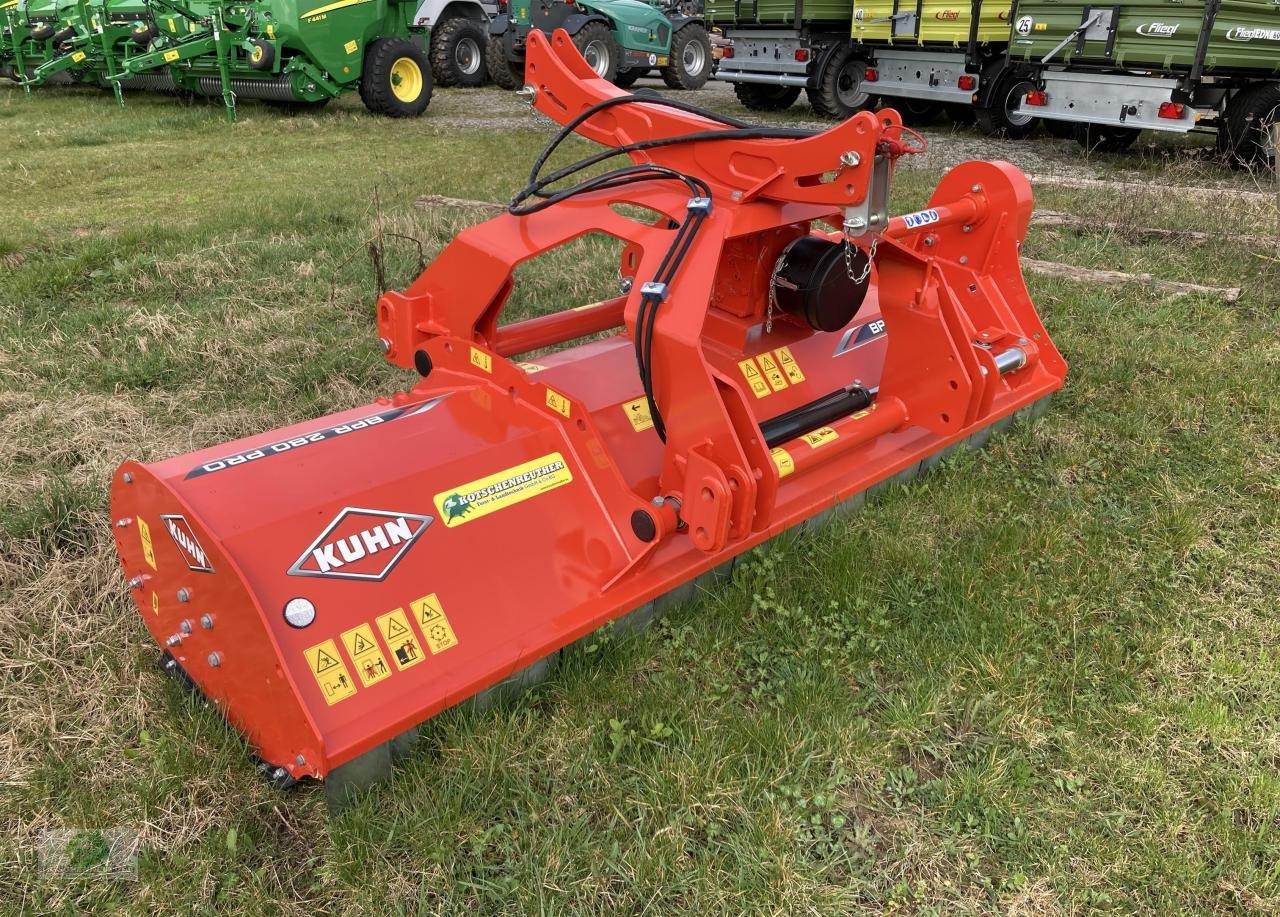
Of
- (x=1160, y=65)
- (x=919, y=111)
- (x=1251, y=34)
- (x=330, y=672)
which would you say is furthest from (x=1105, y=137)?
(x=330, y=672)

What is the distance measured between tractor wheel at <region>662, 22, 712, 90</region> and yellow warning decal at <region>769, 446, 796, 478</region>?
46.9ft

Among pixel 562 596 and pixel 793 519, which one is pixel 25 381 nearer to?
pixel 562 596

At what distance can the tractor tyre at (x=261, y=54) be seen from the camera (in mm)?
11039

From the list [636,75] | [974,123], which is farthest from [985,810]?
[636,75]

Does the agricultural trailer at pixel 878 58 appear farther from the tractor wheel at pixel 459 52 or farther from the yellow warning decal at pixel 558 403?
the yellow warning decal at pixel 558 403

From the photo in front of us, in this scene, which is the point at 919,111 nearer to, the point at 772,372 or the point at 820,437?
the point at 772,372

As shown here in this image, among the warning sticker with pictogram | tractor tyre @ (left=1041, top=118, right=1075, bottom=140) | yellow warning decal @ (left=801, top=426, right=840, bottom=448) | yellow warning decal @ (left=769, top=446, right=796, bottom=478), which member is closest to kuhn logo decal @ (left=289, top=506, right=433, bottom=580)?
the warning sticker with pictogram

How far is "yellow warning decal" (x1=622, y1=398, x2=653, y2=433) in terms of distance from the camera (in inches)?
128

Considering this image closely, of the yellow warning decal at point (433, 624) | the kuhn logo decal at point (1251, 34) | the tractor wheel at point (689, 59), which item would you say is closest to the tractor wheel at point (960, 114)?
the kuhn logo decal at point (1251, 34)

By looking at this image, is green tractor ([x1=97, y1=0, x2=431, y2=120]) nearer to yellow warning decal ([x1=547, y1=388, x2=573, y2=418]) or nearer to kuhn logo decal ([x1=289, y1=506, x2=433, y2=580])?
yellow warning decal ([x1=547, y1=388, x2=573, y2=418])

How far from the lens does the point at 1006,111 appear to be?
448 inches

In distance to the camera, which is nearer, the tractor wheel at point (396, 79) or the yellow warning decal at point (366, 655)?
the yellow warning decal at point (366, 655)

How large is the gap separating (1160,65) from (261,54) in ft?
33.0

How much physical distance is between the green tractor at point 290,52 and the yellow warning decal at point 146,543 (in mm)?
10429
